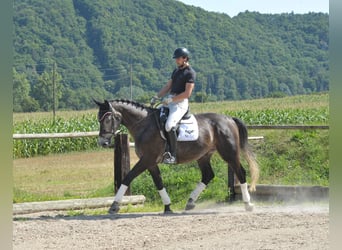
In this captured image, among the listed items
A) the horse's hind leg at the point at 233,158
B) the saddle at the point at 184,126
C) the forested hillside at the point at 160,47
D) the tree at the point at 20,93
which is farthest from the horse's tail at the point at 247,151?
the forested hillside at the point at 160,47

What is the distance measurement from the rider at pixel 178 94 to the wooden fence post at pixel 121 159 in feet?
5.97

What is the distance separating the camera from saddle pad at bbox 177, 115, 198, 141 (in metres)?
9.38

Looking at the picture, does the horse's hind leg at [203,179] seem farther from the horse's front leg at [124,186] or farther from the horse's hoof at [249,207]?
the horse's front leg at [124,186]

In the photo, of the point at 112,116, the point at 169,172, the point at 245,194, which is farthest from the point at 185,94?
the point at 169,172

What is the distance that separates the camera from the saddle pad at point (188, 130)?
369 inches

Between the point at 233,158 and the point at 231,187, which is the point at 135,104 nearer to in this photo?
the point at 233,158

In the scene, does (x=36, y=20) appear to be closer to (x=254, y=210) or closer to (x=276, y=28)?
(x=276, y=28)

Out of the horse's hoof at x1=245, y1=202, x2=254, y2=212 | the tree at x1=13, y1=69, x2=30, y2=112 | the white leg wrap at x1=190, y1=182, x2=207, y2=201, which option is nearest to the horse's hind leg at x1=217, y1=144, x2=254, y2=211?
the horse's hoof at x1=245, y1=202, x2=254, y2=212

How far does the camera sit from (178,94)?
915cm

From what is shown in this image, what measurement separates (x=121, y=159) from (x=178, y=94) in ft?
7.59

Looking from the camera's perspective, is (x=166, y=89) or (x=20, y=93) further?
(x=20, y=93)

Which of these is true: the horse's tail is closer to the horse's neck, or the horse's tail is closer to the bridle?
the horse's neck

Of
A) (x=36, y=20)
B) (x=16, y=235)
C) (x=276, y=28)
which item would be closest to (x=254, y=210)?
(x=16, y=235)

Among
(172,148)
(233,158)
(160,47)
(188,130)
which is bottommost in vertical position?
(233,158)
